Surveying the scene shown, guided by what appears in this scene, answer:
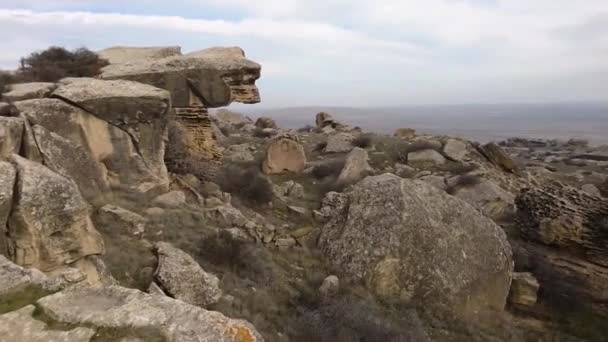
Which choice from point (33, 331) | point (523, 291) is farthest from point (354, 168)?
point (33, 331)

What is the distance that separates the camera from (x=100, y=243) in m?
6.16

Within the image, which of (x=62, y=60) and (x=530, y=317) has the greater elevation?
(x=62, y=60)

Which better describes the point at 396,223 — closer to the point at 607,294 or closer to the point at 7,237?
the point at 607,294

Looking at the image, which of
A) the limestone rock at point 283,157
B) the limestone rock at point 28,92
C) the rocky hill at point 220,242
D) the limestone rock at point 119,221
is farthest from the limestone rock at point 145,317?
the limestone rock at point 283,157

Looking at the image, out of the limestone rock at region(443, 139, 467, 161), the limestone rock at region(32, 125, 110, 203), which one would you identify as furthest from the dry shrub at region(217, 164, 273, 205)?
the limestone rock at region(443, 139, 467, 161)

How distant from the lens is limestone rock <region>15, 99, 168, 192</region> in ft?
27.4

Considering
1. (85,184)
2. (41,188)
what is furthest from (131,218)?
(41,188)

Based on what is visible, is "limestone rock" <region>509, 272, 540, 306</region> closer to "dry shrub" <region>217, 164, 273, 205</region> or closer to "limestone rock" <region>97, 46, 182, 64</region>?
"dry shrub" <region>217, 164, 273, 205</region>

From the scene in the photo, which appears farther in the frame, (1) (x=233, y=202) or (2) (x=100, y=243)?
(1) (x=233, y=202)

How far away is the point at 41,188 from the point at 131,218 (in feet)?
9.98

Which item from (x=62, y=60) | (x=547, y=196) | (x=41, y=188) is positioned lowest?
(x=547, y=196)

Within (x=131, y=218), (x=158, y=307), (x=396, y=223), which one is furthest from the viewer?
→ (x=396, y=223)

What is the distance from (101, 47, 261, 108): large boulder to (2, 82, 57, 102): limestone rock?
1.89 metres

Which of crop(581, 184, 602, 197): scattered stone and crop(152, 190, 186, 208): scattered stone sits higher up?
crop(152, 190, 186, 208): scattered stone
